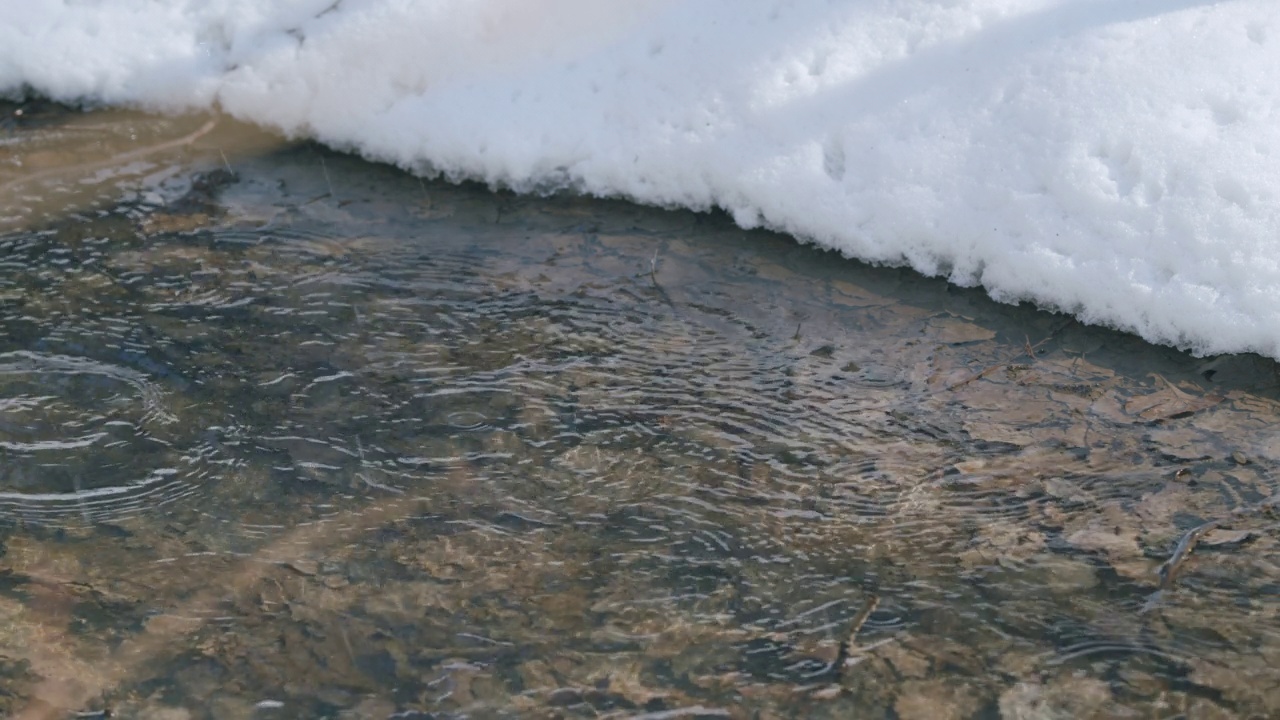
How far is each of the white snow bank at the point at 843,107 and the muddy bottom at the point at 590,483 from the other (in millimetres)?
222

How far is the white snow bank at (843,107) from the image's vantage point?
12.9ft

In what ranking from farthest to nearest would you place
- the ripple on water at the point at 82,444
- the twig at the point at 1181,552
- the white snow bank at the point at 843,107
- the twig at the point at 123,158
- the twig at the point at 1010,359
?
the twig at the point at 123,158 < the white snow bank at the point at 843,107 < the twig at the point at 1010,359 < the ripple on water at the point at 82,444 < the twig at the point at 1181,552

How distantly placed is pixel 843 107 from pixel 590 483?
7.56 feet

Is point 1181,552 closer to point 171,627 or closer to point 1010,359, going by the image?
point 1010,359

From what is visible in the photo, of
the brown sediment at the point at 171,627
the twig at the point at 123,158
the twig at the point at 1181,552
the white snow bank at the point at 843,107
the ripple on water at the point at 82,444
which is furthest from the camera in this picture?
the twig at the point at 123,158

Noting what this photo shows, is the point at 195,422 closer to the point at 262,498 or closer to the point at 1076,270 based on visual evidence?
the point at 262,498

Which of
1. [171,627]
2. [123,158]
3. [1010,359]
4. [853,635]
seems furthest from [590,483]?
[123,158]

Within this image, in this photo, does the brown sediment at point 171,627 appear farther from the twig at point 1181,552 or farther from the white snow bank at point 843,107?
the white snow bank at point 843,107

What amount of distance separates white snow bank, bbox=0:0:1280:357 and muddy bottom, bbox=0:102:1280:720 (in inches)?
8.7

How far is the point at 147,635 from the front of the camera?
268cm

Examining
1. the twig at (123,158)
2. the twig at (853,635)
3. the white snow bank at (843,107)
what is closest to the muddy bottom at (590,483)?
the twig at (853,635)

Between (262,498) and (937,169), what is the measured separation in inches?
115

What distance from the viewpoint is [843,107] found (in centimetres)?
461

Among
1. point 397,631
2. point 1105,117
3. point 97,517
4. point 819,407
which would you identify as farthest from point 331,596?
point 1105,117
